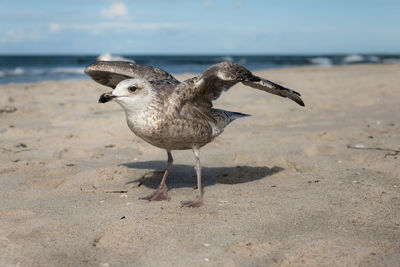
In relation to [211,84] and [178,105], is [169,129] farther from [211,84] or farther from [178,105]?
[211,84]

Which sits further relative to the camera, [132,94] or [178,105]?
[178,105]

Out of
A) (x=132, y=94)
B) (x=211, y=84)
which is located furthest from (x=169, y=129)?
(x=211, y=84)

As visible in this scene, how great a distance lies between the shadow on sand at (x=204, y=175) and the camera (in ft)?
16.4

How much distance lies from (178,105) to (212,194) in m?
1.00

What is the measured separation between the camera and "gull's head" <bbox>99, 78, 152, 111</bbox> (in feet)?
12.6

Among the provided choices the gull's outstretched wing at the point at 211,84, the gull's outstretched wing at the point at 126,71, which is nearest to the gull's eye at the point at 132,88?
the gull's outstretched wing at the point at 211,84

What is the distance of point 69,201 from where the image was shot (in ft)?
13.8

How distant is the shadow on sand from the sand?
1 cm

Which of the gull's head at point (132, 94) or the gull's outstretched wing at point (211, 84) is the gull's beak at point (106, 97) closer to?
the gull's head at point (132, 94)

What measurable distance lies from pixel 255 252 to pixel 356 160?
3.19 metres

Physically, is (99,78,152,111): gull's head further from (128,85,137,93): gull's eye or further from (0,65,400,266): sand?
(0,65,400,266): sand

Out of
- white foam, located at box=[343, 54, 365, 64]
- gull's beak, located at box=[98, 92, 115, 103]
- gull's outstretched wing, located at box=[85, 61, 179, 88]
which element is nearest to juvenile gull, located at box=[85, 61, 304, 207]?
gull's beak, located at box=[98, 92, 115, 103]

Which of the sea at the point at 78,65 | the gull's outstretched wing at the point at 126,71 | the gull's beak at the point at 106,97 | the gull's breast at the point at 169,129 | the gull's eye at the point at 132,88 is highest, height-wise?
the gull's outstretched wing at the point at 126,71

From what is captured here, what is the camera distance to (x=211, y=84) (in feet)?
14.0
